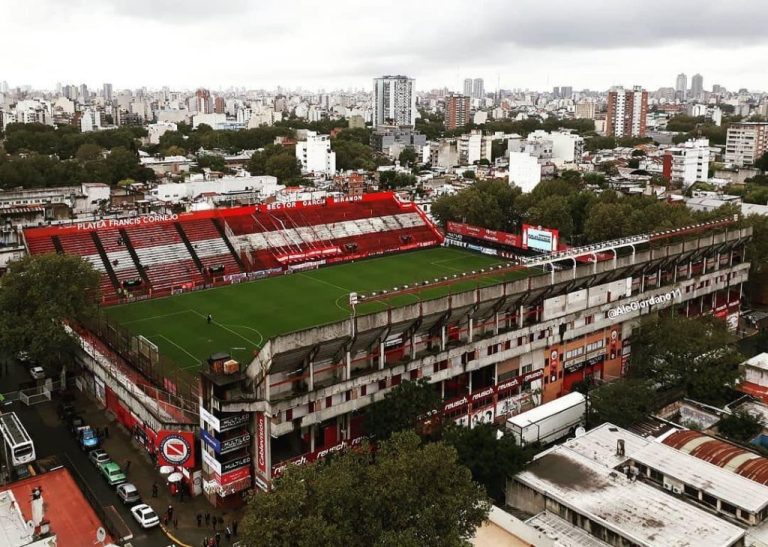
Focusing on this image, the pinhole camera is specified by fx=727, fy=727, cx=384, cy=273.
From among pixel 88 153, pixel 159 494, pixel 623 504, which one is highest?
pixel 88 153

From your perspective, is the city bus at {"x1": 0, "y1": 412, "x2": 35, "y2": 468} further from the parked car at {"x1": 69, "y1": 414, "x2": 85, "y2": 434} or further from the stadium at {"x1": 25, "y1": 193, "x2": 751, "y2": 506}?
the stadium at {"x1": 25, "y1": 193, "x2": 751, "y2": 506}

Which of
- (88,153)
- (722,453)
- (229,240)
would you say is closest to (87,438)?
(722,453)

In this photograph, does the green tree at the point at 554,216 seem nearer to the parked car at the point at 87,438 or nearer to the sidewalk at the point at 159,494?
the sidewalk at the point at 159,494

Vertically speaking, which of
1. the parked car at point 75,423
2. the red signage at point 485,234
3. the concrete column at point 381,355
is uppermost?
the concrete column at point 381,355

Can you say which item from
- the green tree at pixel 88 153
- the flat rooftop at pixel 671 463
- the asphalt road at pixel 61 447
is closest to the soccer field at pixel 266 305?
the asphalt road at pixel 61 447

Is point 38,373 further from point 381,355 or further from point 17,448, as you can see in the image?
point 381,355

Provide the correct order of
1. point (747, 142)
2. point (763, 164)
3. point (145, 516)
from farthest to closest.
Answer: point (747, 142)
point (763, 164)
point (145, 516)

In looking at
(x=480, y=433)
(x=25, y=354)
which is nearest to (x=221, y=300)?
(x=25, y=354)
